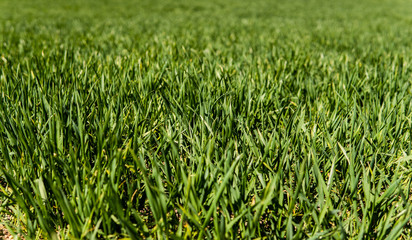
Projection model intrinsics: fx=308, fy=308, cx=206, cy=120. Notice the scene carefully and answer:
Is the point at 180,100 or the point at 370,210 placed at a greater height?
the point at 180,100

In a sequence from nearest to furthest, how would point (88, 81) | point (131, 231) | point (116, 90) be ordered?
point (131, 231)
point (116, 90)
point (88, 81)

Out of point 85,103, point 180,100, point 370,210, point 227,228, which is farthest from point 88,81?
point 370,210

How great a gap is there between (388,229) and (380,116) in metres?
0.70

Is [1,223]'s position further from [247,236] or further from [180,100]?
[180,100]

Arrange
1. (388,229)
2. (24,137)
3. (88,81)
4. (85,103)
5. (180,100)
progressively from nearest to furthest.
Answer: (388,229) → (24,137) → (85,103) → (180,100) → (88,81)

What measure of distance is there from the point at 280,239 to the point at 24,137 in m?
1.02

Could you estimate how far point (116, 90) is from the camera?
177cm

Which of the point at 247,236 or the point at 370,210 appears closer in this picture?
the point at 247,236

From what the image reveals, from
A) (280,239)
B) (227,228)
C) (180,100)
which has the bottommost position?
(280,239)

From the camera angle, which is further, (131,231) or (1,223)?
(1,223)

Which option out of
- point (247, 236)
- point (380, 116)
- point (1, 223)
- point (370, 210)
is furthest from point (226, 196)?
point (380, 116)

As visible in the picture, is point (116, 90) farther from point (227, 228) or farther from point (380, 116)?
point (380, 116)

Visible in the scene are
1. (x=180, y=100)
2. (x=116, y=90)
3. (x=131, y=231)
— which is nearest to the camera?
(x=131, y=231)

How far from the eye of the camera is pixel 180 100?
5.40 feet
